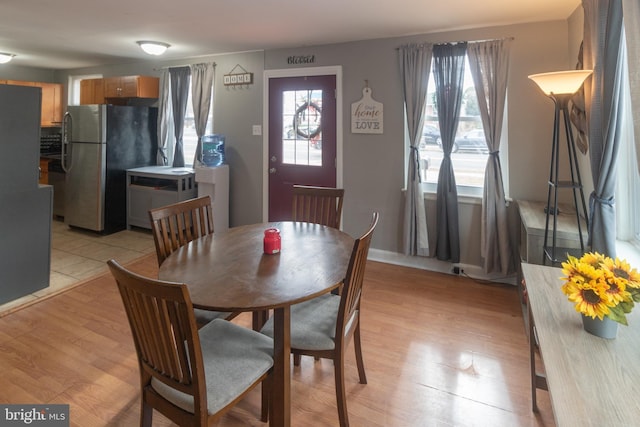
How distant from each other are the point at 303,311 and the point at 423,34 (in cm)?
298

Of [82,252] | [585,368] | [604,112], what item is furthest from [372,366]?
[82,252]

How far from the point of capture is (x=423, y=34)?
3.54 m

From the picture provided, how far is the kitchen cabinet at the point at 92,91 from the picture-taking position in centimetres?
526

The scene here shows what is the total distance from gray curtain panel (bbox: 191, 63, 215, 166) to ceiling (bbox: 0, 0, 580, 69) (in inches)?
13.9

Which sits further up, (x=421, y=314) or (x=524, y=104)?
(x=524, y=104)

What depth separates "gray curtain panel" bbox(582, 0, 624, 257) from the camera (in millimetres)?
1789

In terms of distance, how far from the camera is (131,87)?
16.4 ft

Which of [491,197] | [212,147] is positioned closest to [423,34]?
[491,197]

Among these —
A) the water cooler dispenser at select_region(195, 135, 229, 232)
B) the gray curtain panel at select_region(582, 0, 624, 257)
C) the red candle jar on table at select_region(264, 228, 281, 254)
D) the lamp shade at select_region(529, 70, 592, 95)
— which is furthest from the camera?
the water cooler dispenser at select_region(195, 135, 229, 232)

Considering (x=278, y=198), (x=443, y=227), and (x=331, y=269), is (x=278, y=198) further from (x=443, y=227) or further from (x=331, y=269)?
(x=331, y=269)

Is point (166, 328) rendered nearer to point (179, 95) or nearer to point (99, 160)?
point (99, 160)

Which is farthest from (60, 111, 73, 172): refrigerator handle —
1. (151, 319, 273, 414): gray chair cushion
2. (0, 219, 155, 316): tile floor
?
(151, 319, 273, 414): gray chair cushion

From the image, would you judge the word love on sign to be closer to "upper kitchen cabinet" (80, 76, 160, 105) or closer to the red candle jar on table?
the red candle jar on table

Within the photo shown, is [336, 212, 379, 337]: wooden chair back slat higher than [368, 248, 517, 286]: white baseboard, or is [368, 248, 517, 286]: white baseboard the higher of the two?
[336, 212, 379, 337]: wooden chair back slat
